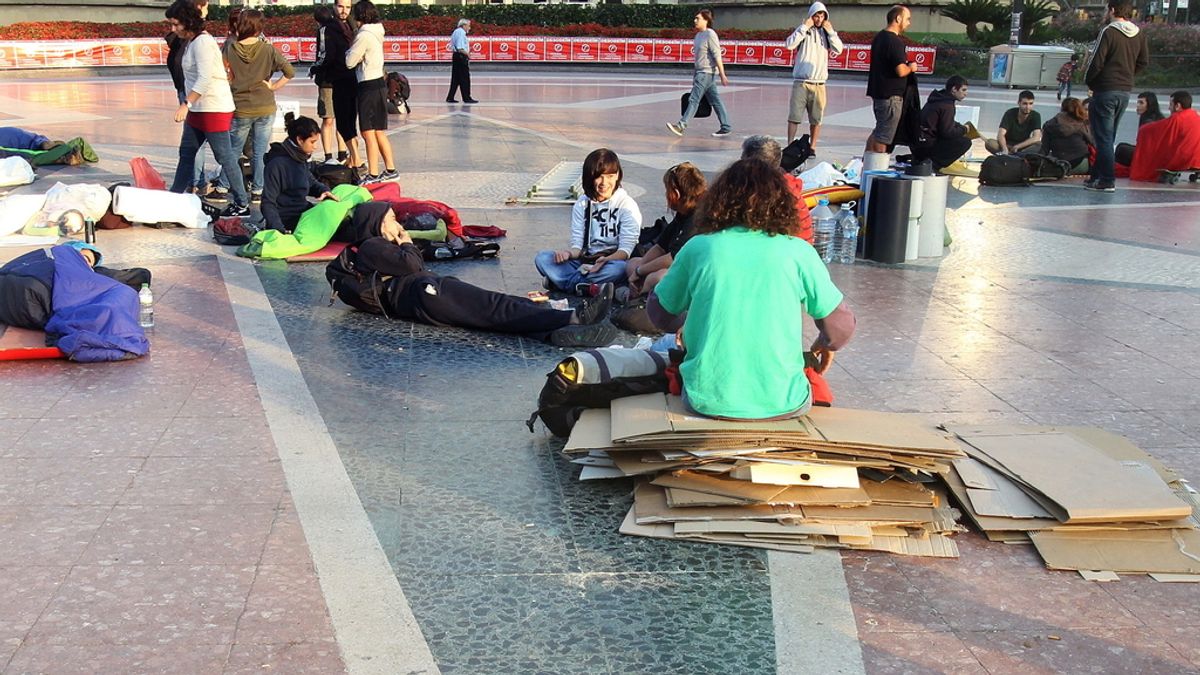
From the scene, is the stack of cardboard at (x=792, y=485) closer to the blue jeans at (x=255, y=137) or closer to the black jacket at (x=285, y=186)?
the black jacket at (x=285, y=186)

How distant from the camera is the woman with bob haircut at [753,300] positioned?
430 cm

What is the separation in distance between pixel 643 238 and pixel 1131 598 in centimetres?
452

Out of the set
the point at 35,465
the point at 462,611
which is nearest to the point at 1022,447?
the point at 462,611

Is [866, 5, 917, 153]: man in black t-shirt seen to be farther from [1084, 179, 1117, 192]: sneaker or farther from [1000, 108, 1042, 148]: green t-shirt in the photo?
[1000, 108, 1042, 148]: green t-shirt

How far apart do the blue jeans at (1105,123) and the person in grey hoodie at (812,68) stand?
3149 millimetres

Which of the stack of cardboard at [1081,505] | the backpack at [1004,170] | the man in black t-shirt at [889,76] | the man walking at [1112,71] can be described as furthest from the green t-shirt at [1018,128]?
the stack of cardboard at [1081,505]

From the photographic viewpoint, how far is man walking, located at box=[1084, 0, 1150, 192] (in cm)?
1166

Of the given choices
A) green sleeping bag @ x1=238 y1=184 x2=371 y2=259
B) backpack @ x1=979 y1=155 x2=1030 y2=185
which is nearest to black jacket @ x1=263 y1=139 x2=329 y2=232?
green sleeping bag @ x1=238 y1=184 x2=371 y2=259

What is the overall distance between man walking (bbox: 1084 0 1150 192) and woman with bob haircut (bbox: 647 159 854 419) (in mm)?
8684

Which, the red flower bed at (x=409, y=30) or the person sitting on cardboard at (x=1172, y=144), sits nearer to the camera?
the person sitting on cardboard at (x=1172, y=144)

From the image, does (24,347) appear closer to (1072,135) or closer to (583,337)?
(583,337)

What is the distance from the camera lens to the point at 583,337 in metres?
6.55

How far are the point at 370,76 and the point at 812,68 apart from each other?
5352mm

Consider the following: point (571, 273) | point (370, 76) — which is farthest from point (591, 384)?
point (370, 76)
